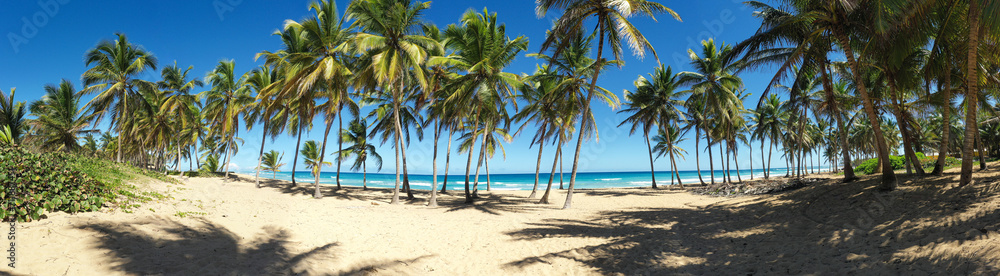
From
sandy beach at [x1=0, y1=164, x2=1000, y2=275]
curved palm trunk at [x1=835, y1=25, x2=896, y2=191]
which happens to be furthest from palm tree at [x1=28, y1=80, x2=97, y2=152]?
curved palm trunk at [x1=835, y1=25, x2=896, y2=191]

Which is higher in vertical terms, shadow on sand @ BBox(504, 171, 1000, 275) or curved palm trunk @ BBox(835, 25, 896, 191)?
curved palm trunk @ BBox(835, 25, 896, 191)

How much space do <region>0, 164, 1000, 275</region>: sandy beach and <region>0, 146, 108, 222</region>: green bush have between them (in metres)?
0.20

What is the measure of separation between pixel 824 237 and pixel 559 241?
4277 mm

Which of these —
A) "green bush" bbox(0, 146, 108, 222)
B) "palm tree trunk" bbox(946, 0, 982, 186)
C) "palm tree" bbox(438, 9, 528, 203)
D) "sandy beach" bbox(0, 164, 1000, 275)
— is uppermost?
"palm tree" bbox(438, 9, 528, 203)

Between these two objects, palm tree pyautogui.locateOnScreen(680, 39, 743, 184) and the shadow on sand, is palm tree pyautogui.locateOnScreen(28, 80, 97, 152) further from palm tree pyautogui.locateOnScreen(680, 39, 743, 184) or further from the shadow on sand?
palm tree pyautogui.locateOnScreen(680, 39, 743, 184)

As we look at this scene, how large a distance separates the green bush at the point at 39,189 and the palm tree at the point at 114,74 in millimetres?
15943

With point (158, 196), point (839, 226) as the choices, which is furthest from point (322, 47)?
point (839, 226)

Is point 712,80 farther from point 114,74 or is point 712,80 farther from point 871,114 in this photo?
point 114,74

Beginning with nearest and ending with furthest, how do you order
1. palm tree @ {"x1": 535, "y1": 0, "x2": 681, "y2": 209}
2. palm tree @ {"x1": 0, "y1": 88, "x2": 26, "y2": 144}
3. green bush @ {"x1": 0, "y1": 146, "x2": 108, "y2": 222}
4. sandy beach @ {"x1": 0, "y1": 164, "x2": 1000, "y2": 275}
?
1. sandy beach @ {"x1": 0, "y1": 164, "x2": 1000, "y2": 275}
2. green bush @ {"x1": 0, "y1": 146, "x2": 108, "y2": 222}
3. palm tree @ {"x1": 535, "y1": 0, "x2": 681, "y2": 209}
4. palm tree @ {"x1": 0, "y1": 88, "x2": 26, "y2": 144}

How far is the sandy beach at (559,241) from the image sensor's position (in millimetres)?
3822

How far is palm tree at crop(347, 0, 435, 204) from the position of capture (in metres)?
11.3

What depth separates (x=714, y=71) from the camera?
1859 centimetres

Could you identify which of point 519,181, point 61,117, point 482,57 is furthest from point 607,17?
point 519,181

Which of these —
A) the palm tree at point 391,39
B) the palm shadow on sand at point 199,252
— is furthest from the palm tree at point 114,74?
the palm shadow on sand at point 199,252
